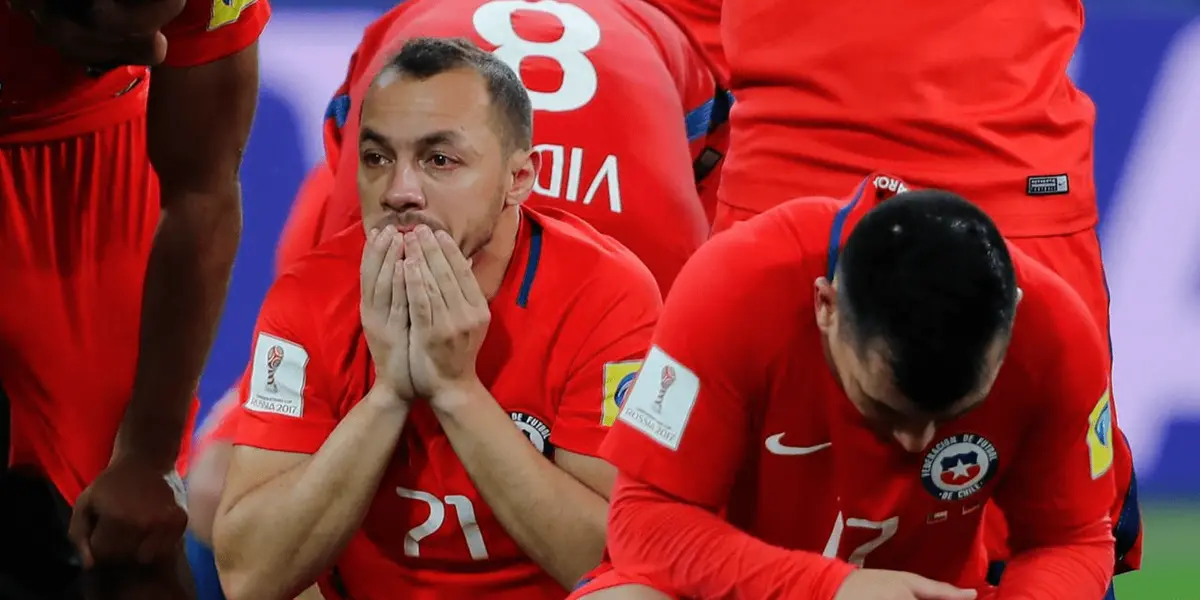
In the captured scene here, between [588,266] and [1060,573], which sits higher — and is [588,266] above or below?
above

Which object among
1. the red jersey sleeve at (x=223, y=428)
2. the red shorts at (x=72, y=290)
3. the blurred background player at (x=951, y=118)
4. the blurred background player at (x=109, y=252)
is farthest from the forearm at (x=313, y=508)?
the red shorts at (x=72, y=290)

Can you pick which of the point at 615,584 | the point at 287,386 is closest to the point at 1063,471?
the point at 615,584

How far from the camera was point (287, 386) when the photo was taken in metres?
2.66

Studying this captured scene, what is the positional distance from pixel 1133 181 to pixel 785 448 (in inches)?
96.7

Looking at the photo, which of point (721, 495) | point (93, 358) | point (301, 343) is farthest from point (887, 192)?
point (93, 358)

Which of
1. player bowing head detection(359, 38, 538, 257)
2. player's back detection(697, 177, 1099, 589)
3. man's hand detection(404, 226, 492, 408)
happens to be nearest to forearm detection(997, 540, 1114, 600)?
player's back detection(697, 177, 1099, 589)

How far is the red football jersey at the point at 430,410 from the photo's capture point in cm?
266

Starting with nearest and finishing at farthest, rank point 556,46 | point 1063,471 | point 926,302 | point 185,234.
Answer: point 926,302
point 1063,471
point 185,234
point 556,46

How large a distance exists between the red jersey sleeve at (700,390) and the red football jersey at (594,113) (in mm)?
841

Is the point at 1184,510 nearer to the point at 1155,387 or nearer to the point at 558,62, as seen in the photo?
the point at 1155,387

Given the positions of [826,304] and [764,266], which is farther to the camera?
[764,266]

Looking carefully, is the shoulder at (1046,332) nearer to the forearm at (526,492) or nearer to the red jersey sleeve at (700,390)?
the red jersey sleeve at (700,390)

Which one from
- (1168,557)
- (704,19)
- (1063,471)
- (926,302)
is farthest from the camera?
(1168,557)

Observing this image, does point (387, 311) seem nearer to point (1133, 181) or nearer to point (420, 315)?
point (420, 315)
